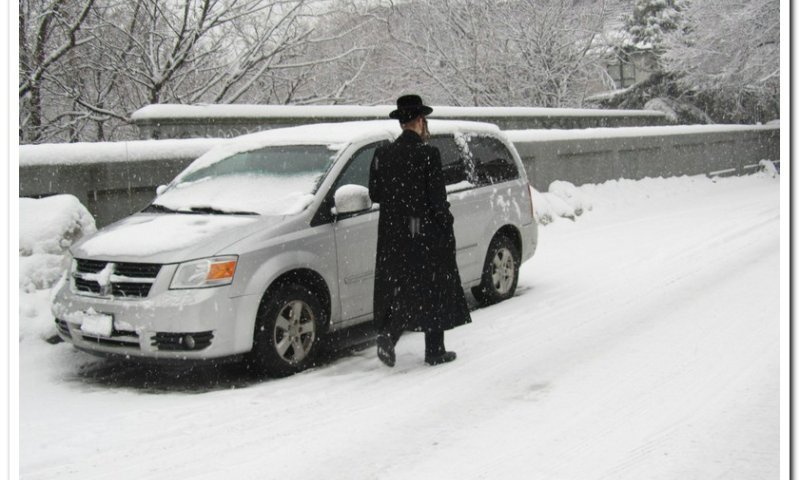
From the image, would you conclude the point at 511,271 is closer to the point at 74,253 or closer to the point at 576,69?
the point at 74,253

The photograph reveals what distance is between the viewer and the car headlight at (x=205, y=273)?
5617 millimetres

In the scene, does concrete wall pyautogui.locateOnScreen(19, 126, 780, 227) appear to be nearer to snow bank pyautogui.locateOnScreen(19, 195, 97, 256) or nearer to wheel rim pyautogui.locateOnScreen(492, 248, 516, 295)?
snow bank pyautogui.locateOnScreen(19, 195, 97, 256)

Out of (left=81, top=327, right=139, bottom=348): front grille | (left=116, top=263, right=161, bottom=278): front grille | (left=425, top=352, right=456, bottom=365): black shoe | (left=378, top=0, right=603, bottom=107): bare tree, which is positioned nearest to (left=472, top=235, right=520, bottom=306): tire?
(left=425, top=352, right=456, bottom=365): black shoe

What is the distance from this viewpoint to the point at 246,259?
5746mm

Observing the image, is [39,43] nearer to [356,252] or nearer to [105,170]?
[105,170]

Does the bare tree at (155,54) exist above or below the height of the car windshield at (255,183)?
above

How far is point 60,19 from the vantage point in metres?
12.7

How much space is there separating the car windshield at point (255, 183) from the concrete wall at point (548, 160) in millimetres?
1344

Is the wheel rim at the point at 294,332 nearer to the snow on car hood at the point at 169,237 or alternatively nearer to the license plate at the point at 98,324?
the snow on car hood at the point at 169,237

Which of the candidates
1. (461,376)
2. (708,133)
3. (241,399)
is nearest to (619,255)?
(461,376)

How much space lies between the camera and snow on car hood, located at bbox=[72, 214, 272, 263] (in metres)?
5.71

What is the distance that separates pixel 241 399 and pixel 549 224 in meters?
9.48

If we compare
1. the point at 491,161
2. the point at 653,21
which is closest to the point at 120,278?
the point at 491,161

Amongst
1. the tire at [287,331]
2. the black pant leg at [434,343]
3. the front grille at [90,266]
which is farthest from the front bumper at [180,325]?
the black pant leg at [434,343]
